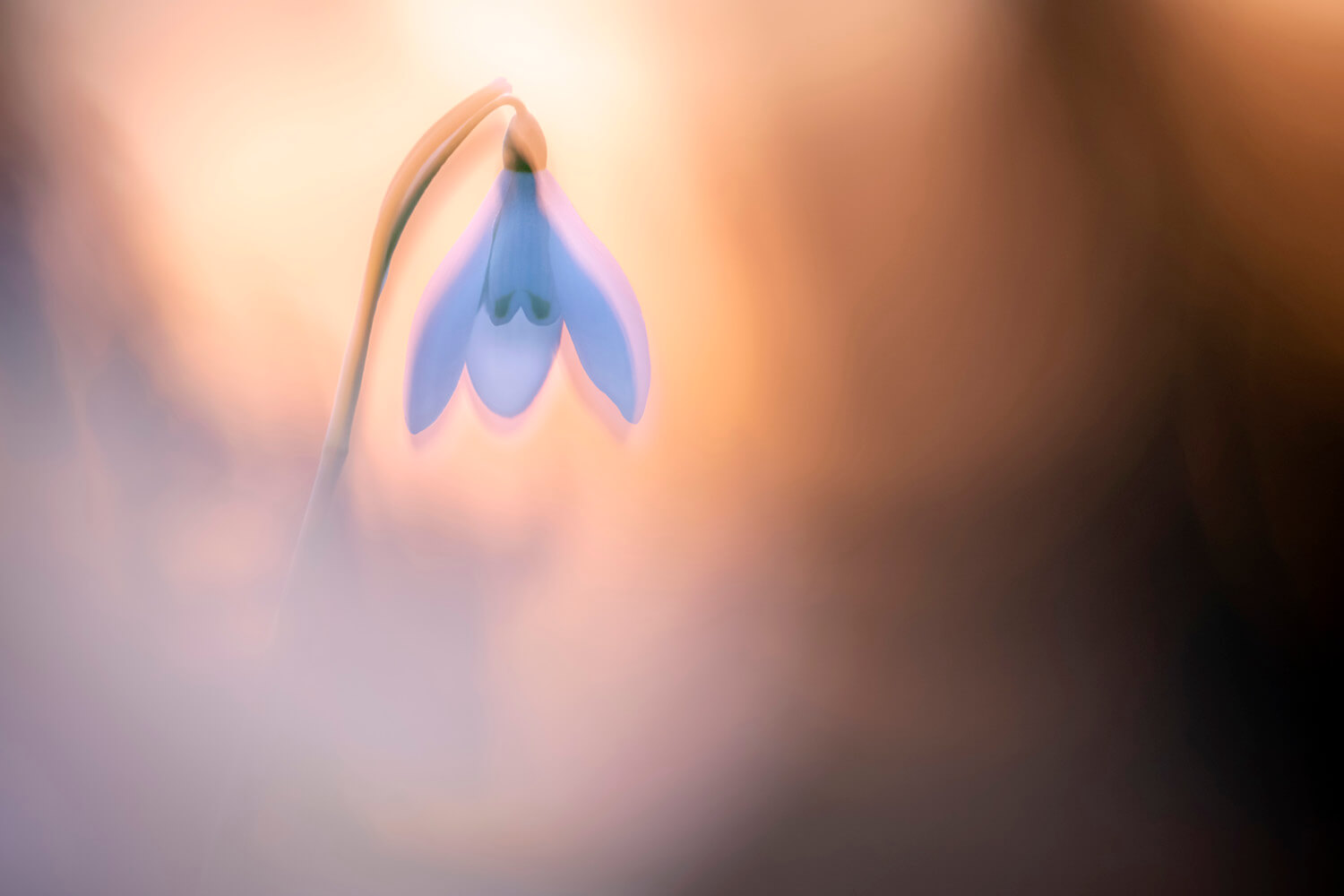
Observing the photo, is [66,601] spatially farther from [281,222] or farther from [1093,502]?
[1093,502]

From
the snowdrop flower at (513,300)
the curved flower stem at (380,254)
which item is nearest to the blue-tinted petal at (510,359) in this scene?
the snowdrop flower at (513,300)

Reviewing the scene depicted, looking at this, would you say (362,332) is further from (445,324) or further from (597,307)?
(597,307)

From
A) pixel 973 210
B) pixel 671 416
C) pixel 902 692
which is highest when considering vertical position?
pixel 973 210

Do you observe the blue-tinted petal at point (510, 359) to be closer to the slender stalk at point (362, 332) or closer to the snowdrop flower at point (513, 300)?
the snowdrop flower at point (513, 300)

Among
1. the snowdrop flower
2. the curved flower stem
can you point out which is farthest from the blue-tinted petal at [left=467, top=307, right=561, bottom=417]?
the curved flower stem

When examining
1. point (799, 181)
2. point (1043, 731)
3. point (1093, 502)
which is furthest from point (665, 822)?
point (799, 181)

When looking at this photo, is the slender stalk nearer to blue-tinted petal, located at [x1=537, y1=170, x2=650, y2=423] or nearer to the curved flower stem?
the curved flower stem
